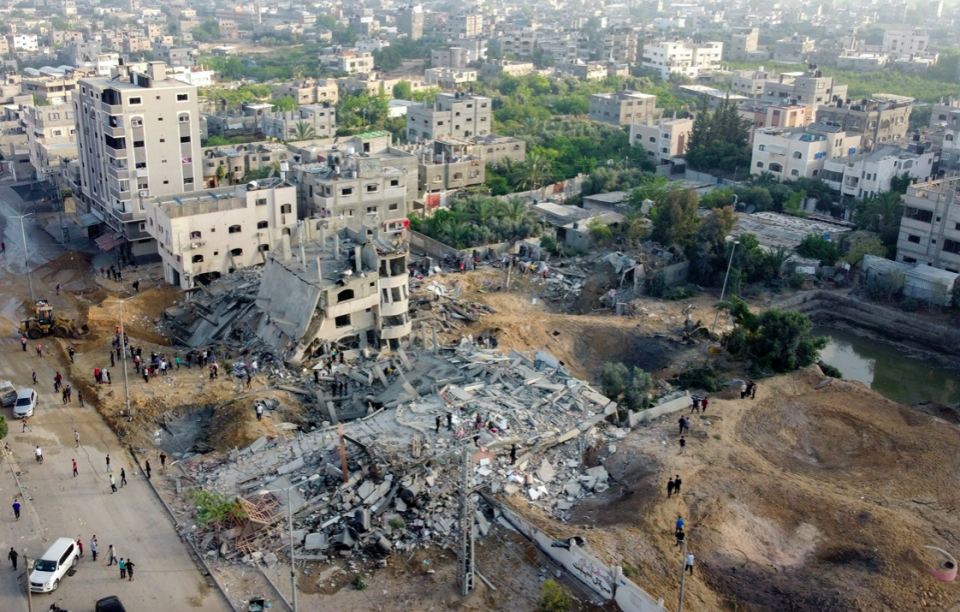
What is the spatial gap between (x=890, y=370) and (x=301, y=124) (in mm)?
45137

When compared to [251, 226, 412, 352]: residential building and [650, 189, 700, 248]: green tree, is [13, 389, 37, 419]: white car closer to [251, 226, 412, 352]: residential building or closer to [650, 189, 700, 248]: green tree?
[251, 226, 412, 352]: residential building

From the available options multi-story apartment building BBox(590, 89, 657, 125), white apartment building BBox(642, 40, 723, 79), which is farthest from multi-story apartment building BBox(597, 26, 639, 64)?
multi-story apartment building BBox(590, 89, 657, 125)

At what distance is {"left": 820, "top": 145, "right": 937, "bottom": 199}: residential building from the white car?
44435 mm

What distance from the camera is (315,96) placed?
89.6m

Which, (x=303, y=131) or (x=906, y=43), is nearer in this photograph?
(x=303, y=131)

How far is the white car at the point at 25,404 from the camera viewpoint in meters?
27.5

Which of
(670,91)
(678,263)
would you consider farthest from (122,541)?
(670,91)

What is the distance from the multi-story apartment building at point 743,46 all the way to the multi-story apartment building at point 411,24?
179 ft

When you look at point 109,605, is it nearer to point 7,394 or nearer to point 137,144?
point 7,394

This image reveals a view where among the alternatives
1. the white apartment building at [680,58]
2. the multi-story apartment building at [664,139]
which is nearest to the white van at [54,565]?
the multi-story apartment building at [664,139]

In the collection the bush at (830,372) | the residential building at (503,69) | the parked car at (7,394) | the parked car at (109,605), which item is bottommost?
the bush at (830,372)

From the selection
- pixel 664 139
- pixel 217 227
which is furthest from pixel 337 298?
pixel 664 139

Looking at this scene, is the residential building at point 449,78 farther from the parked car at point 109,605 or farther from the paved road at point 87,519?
the parked car at point 109,605

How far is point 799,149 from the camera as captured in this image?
2258 inches
